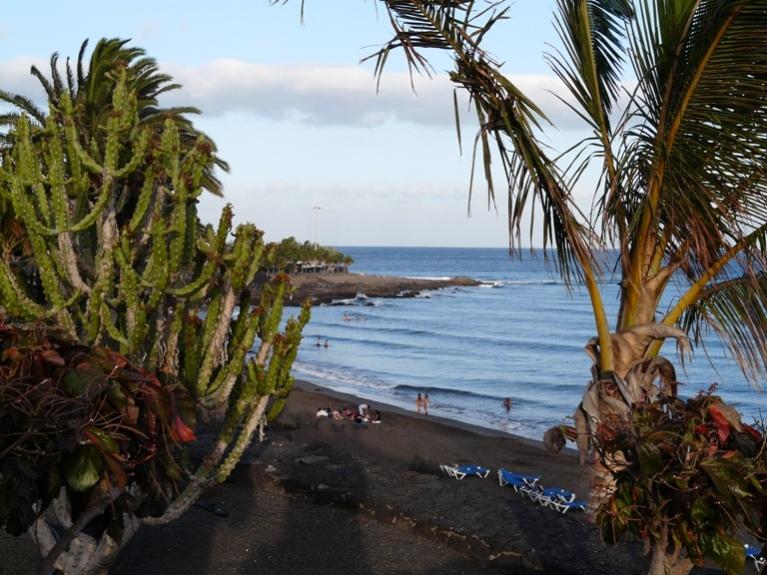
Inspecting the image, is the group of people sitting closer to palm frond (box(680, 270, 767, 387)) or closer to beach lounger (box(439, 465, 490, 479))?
beach lounger (box(439, 465, 490, 479))

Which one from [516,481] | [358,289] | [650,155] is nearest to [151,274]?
[650,155]

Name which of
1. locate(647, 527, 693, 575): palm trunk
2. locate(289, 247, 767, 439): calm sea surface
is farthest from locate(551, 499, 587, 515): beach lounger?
locate(647, 527, 693, 575): palm trunk

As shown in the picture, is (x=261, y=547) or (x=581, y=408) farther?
(x=261, y=547)

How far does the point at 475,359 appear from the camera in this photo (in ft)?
159

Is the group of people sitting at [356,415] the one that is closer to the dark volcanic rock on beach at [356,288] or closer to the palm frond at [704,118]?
the palm frond at [704,118]

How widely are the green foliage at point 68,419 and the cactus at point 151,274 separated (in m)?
4.33

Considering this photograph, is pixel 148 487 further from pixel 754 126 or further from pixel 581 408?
pixel 754 126

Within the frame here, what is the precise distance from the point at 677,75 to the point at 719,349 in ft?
154

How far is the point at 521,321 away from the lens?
69.6m

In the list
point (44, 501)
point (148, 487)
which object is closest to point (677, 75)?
point (148, 487)

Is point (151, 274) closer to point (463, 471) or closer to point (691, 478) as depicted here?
point (691, 478)

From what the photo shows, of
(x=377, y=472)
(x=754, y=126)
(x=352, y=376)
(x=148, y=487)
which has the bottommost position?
(x=352, y=376)

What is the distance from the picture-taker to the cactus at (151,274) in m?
8.40

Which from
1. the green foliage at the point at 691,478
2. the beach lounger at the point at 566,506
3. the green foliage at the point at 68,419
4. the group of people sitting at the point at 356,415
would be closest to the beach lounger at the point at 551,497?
the beach lounger at the point at 566,506
